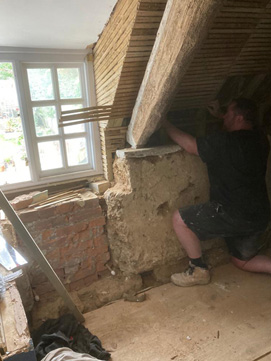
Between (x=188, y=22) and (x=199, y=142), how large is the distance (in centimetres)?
97

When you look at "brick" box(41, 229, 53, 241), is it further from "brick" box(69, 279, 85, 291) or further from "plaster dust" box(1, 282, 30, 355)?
"plaster dust" box(1, 282, 30, 355)

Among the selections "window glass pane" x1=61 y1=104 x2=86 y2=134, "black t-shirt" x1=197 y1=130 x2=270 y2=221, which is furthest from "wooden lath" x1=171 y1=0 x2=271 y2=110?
"window glass pane" x1=61 y1=104 x2=86 y2=134

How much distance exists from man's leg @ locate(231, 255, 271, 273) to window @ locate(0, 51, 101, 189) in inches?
65.8

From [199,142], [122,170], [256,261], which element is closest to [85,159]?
[122,170]

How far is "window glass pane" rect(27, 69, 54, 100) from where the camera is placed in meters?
2.14

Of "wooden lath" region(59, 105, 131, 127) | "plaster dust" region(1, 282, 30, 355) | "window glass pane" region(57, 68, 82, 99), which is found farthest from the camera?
"window glass pane" region(57, 68, 82, 99)

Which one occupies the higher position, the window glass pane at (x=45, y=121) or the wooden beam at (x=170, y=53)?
the wooden beam at (x=170, y=53)

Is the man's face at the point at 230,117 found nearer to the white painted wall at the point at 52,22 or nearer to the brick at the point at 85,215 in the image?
the white painted wall at the point at 52,22

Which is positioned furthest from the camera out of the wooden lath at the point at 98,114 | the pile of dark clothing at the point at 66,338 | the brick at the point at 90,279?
the brick at the point at 90,279

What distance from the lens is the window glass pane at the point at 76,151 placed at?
7.88ft

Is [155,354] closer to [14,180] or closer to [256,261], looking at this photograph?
[256,261]

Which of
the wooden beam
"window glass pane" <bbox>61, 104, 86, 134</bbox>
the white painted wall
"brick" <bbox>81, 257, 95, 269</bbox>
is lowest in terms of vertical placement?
"brick" <bbox>81, 257, 95, 269</bbox>

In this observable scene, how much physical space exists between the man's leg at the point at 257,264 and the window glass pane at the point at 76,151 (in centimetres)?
173

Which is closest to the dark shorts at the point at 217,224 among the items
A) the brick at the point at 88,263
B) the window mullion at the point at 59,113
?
the brick at the point at 88,263
